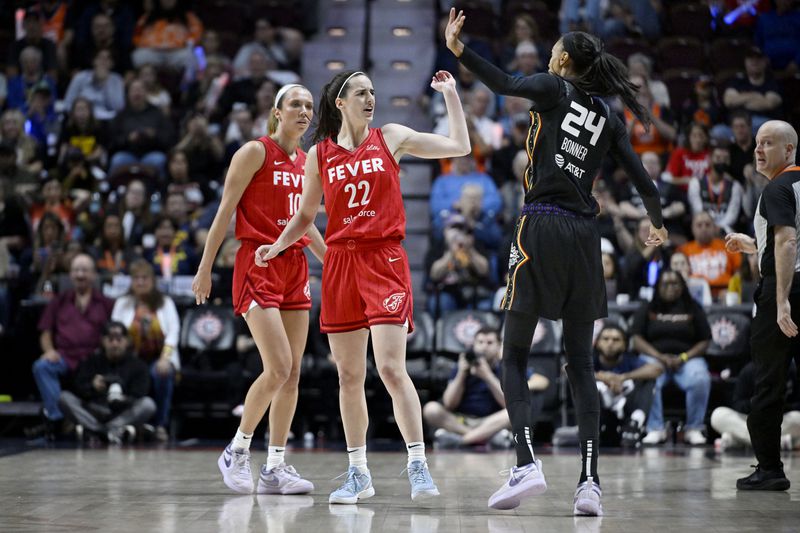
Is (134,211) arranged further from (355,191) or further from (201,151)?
(355,191)

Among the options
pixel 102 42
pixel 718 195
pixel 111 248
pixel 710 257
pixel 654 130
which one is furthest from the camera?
pixel 102 42

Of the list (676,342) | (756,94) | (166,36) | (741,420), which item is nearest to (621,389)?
(676,342)

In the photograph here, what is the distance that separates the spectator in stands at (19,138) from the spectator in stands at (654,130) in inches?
245

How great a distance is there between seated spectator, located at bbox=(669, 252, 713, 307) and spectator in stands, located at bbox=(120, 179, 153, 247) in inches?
193

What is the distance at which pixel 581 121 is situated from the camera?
462 centimetres

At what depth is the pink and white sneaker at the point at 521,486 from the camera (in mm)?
4523

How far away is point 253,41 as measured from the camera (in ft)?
44.9

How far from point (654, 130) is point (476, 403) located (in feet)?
14.3

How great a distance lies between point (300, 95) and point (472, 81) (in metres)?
7.51

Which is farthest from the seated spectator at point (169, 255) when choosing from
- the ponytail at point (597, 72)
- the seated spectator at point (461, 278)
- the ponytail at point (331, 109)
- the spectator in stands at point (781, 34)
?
the spectator in stands at point (781, 34)

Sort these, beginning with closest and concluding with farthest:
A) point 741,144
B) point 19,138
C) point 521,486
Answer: point 521,486, point 741,144, point 19,138

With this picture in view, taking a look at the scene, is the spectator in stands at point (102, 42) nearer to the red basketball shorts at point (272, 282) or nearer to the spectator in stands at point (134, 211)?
the spectator in stands at point (134, 211)

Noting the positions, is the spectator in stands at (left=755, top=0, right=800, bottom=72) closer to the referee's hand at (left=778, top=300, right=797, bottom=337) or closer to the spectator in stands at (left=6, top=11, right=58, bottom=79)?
the spectator in stands at (left=6, top=11, right=58, bottom=79)

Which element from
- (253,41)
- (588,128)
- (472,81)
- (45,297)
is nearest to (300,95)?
(588,128)
